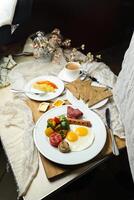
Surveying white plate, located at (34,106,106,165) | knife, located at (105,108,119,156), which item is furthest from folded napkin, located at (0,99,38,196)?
knife, located at (105,108,119,156)

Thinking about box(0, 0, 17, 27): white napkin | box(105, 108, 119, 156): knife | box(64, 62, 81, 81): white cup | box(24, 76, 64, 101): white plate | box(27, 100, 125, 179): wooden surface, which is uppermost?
box(0, 0, 17, 27): white napkin

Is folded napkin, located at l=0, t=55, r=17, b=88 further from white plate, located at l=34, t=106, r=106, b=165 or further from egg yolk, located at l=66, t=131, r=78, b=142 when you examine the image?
egg yolk, located at l=66, t=131, r=78, b=142

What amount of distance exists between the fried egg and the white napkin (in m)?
0.62

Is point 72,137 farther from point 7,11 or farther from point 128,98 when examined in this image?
point 7,11

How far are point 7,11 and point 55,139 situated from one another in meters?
0.71

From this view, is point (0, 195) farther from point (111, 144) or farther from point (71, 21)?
point (71, 21)

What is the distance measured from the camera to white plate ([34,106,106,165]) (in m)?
0.70

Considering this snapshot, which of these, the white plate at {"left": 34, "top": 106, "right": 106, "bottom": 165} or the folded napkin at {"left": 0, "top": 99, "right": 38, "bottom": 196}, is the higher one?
the white plate at {"left": 34, "top": 106, "right": 106, "bottom": 165}

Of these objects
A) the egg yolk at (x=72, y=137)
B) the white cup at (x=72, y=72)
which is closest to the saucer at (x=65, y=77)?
the white cup at (x=72, y=72)

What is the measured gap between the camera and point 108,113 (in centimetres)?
87

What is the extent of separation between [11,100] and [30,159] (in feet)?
0.99

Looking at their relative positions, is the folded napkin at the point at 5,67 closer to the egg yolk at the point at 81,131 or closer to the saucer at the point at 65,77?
the saucer at the point at 65,77

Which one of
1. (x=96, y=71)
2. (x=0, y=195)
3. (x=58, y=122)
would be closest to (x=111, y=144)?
(x=58, y=122)

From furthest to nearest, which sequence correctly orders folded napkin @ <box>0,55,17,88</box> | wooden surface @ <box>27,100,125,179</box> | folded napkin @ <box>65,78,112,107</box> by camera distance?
folded napkin @ <box>0,55,17,88</box> → folded napkin @ <box>65,78,112,107</box> → wooden surface @ <box>27,100,125,179</box>
